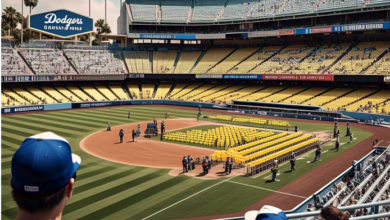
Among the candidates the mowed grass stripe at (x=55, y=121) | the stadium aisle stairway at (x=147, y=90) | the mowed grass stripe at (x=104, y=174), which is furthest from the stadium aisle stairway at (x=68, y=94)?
the mowed grass stripe at (x=104, y=174)

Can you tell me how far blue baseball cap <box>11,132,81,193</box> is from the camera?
3.03 meters

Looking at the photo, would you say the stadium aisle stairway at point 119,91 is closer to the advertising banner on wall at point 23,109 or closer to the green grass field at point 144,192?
the advertising banner on wall at point 23,109

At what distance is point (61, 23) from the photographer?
78000 mm

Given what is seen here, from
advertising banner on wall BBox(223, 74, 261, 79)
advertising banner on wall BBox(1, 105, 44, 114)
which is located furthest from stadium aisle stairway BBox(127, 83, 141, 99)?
advertising banner on wall BBox(1, 105, 44, 114)

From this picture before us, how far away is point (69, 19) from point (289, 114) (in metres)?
52.5

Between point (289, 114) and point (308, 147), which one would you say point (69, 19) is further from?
point (308, 147)

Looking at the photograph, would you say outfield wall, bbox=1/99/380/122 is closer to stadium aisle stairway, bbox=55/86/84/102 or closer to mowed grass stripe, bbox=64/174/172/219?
stadium aisle stairway, bbox=55/86/84/102

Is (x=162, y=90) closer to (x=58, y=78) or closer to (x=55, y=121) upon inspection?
(x=58, y=78)

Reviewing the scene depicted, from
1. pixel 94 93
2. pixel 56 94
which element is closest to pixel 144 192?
pixel 56 94

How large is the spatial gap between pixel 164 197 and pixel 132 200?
191 cm

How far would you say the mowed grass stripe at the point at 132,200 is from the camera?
18.2 metres

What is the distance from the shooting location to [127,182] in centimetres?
2352

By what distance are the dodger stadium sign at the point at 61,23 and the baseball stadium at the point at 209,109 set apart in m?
0.23

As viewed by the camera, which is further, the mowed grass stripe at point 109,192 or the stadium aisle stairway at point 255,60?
the stadium aisle stairway at point 255,60
